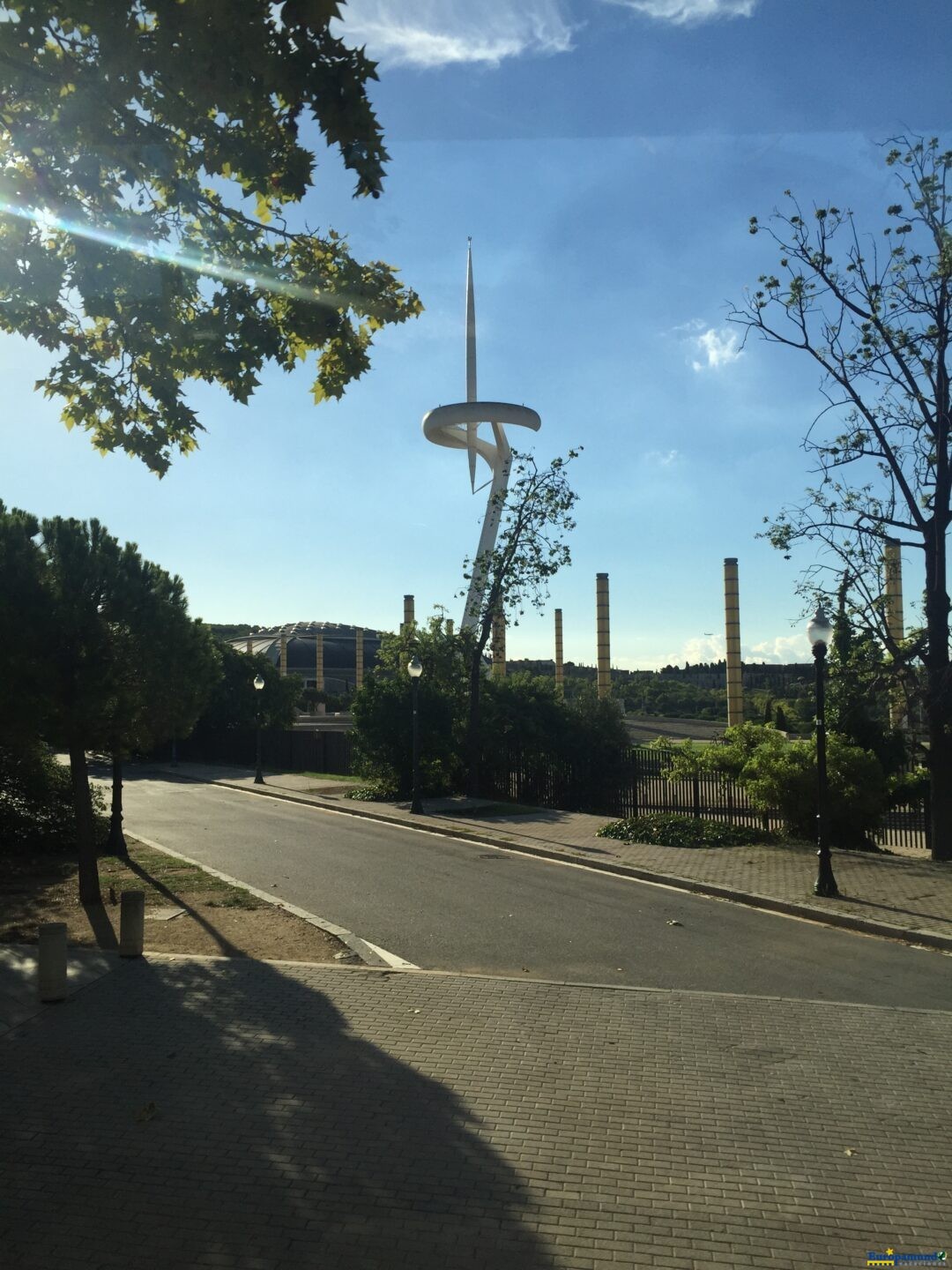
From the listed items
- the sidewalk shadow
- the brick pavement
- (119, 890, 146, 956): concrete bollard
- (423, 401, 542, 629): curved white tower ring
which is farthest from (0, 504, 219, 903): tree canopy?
(423, 401, 542, 629): curved white tower ring

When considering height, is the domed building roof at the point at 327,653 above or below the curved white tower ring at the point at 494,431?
below

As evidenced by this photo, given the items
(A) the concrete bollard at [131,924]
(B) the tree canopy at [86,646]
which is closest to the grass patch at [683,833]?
(B) the tree canopy at [86,646]

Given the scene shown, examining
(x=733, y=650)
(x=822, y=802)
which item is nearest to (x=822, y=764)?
(x=822, y=802)

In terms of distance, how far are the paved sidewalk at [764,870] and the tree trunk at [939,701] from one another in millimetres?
595

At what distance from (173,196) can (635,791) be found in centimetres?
1915

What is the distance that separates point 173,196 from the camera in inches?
323

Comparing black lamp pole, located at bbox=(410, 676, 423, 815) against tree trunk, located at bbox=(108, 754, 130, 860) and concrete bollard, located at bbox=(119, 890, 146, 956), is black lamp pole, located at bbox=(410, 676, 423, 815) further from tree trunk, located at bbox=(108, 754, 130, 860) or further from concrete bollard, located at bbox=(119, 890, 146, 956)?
concrete bollard, located at bbox=(119, 890, 146, 956)

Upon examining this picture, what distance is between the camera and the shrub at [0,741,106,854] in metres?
14.5

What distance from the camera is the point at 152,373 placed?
8.62m

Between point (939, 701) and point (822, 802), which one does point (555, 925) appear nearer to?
point (822, 802)

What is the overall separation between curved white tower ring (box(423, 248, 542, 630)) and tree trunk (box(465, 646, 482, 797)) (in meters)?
8.86

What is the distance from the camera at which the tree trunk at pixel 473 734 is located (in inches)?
1041

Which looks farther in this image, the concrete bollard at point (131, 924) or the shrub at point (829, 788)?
the shrub at point (829, 788)

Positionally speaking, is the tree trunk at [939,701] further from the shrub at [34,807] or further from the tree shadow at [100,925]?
the shrub at [34,807]
